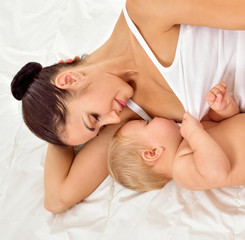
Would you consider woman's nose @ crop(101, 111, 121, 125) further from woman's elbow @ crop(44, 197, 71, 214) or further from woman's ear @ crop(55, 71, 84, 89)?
woman's elbow @ crop(44, 197, 71, 214)

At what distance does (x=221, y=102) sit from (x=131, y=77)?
0.41 meters

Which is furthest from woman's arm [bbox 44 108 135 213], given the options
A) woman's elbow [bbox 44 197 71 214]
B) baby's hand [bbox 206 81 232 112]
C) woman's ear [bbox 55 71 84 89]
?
baby's hand [bbox 206 81 232 112]

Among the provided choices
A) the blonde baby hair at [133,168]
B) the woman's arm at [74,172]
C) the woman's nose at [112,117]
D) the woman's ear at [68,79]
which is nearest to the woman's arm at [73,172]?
the woman's arm at [74,172]

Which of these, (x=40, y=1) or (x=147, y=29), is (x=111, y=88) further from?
(x=40, y=1)

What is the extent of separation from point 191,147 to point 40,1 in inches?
59.2

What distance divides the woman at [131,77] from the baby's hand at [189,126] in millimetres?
91

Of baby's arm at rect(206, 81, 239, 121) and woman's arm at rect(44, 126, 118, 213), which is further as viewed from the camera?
woman's arm at rect(44, 126, 118, 213)

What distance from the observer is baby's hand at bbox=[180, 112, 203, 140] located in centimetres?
148

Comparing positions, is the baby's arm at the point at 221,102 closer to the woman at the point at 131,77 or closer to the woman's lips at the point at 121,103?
the woman at the point at 131,77

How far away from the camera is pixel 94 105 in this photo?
59.4 inches

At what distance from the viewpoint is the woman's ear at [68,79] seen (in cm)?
149

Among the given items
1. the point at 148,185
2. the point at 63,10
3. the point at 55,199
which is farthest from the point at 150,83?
the point at 63,10

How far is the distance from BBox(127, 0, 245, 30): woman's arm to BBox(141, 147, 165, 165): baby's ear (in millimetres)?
482

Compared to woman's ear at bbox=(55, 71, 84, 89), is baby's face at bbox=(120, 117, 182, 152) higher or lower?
lower
